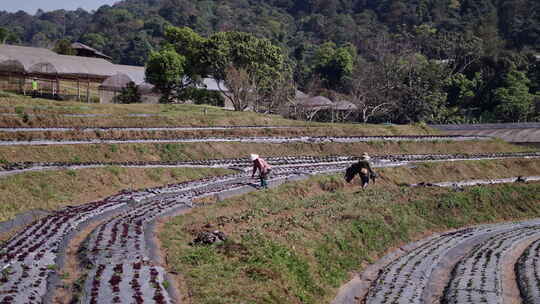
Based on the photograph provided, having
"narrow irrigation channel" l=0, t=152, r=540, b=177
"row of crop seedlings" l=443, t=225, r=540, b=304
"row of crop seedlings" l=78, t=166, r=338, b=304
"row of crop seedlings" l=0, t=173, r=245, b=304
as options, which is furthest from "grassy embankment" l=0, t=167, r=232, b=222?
"row of crop seedlings" l=443, t=225, r=540, b=304

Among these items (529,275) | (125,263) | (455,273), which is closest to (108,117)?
(455,273)

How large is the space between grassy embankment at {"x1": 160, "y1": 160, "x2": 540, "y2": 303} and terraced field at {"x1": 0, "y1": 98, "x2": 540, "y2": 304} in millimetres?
706

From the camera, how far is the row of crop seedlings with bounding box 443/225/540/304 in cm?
1628

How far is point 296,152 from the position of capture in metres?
40.7

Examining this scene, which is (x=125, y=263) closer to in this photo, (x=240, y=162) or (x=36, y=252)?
(x=36, y=252)

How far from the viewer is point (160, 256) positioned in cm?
1492

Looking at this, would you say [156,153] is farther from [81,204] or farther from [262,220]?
[262,220]

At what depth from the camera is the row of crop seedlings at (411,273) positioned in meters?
16.8

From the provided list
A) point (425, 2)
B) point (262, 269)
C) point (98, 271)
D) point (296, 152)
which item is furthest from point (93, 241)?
point (425, 2)

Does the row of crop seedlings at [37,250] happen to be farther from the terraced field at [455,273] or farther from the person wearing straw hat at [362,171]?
the person wearing straw hat at [362,171]

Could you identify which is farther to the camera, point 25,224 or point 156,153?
point 156,153

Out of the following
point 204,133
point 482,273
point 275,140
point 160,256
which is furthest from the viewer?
point 275,140

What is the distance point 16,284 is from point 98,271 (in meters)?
1.66

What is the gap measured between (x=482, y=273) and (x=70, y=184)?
15.7 metres
